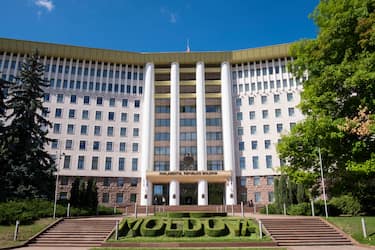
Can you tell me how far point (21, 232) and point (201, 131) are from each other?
35.9 metres

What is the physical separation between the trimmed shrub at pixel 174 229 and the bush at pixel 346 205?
49.1 ft

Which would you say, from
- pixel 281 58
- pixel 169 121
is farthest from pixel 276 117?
pixel 169 121

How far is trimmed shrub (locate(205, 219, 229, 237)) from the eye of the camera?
18622 millimetres

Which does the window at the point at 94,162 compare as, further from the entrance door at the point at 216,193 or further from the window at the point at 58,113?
the entrance door at the point at 216,193

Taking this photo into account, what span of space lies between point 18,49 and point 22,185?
35544mm

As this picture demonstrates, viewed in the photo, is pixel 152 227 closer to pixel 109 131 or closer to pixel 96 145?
pixel 96 145

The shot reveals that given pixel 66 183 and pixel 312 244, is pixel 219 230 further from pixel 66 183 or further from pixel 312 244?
pixel 66 183

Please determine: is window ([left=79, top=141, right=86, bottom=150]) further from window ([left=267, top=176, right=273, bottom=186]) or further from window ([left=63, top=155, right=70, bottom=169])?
window ([left=267, top=176, right=273, bottom=186])

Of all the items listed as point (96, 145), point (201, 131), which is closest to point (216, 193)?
point (201, 131)

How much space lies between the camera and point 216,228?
19.1 meters

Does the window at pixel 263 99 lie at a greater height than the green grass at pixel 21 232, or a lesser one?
greater

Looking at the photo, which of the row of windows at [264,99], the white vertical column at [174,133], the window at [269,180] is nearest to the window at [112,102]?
the white vertical column at [174,133]

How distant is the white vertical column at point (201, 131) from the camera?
48.1 metres

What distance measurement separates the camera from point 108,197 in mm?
48344
